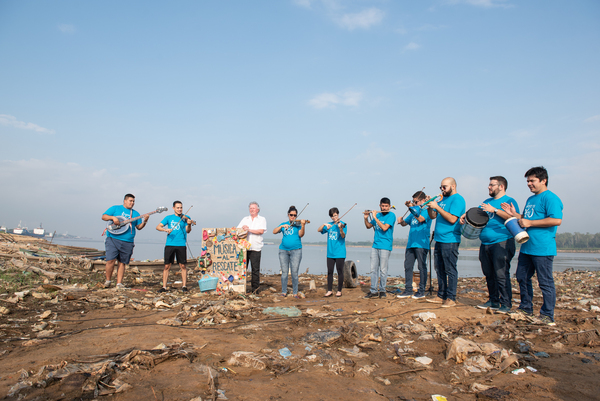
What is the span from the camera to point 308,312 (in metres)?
5.79

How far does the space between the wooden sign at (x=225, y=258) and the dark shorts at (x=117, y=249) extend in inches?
68.5

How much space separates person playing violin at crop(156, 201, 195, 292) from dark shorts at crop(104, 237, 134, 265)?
846 mm

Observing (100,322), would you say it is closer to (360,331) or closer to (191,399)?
(191,399)

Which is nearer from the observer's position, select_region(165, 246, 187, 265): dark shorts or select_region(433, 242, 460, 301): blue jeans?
select_region(433, 242, 460, 301): blue jeans

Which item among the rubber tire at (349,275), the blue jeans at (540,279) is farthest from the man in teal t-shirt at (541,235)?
the rubber tire at (349,275)

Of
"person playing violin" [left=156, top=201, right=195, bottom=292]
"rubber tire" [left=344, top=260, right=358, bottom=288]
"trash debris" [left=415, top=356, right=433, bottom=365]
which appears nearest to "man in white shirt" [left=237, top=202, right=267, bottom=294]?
"person playing violin" [left=156, top=201, right=195, bottom=292]

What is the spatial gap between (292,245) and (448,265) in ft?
11.0

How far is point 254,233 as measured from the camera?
8.17 meters

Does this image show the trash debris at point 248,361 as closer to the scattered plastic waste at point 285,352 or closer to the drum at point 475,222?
the scattered plastic waste at point 285,352

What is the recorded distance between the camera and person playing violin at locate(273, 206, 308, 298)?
7730 mm

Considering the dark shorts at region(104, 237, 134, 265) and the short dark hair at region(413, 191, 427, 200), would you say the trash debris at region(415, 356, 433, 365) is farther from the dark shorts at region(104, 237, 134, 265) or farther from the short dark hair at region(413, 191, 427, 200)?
the dark shorts at region(104, 237, 134, 265)

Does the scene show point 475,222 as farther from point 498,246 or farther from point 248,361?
point 248,361

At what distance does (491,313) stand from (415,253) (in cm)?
193

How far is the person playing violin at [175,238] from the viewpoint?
800 centimetres
